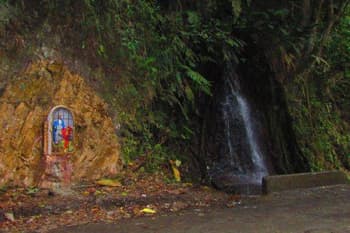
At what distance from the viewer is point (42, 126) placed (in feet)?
27.1

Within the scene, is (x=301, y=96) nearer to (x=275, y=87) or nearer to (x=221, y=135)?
(x=275, y=87)

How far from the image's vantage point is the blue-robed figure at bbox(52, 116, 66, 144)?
8312mm

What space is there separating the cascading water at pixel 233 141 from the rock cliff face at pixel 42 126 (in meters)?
3.24

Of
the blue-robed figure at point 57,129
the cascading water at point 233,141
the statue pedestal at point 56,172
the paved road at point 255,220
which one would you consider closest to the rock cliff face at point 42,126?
the statue pedestal at point 56,172

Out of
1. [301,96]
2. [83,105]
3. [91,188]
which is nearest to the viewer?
[91,188]

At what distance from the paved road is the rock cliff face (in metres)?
1.90

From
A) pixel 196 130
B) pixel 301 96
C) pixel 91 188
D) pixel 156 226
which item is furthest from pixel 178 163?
pixel 301 96

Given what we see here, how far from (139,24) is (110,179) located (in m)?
Answer: 3.60

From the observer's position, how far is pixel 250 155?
39.9 ft

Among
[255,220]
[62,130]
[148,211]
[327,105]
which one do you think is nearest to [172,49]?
[62,130]

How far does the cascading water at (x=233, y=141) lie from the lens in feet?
38.2

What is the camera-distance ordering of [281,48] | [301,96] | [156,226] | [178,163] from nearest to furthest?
[156,226] < [178,163] < [281,48] < [301,96]

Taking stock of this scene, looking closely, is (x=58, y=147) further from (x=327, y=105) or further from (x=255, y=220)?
(x=327, y=105)

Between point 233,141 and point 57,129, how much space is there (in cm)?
527
